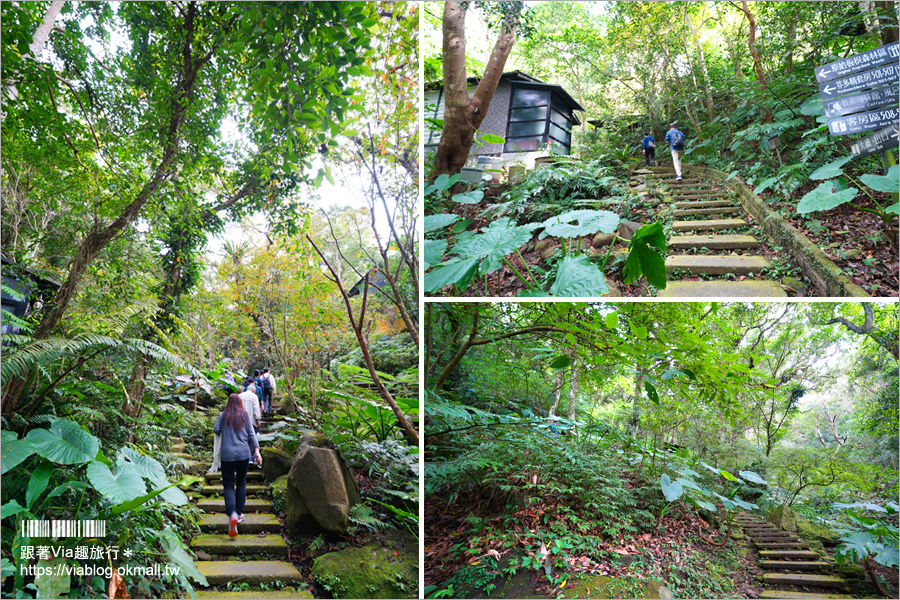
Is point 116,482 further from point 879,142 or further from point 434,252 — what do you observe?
point 879,142

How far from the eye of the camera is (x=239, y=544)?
6.51 ft

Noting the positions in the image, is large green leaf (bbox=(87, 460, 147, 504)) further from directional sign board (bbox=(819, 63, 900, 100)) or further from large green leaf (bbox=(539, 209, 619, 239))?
directional sign board (bbox=(819, 63, 900, 100))

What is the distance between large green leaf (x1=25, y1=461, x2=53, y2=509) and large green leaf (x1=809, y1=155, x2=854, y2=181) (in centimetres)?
Answer: 311

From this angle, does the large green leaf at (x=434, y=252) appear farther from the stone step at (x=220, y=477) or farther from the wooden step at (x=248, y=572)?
the stone step at (x=220, y=477)

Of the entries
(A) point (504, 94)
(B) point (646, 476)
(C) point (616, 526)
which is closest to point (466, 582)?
(C) point (616, 526)

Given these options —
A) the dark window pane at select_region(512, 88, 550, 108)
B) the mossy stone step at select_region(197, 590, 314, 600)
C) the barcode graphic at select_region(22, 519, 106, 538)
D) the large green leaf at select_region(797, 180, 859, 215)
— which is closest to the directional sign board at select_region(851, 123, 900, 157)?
the large green leaf at select_region(797, 180, 859, 215)

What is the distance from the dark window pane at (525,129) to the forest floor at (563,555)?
3183mm

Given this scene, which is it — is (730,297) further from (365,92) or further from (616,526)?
(365,92)

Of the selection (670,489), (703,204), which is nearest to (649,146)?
(703,204)

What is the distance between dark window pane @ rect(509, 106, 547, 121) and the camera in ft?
12.0

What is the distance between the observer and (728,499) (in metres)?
1.68

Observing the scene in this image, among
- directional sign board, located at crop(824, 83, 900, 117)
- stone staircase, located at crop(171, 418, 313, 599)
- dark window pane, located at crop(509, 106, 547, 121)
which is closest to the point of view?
directional sign board, located at crop(824, 83, 900, 117)

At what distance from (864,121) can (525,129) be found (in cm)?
281

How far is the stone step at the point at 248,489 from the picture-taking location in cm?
218
